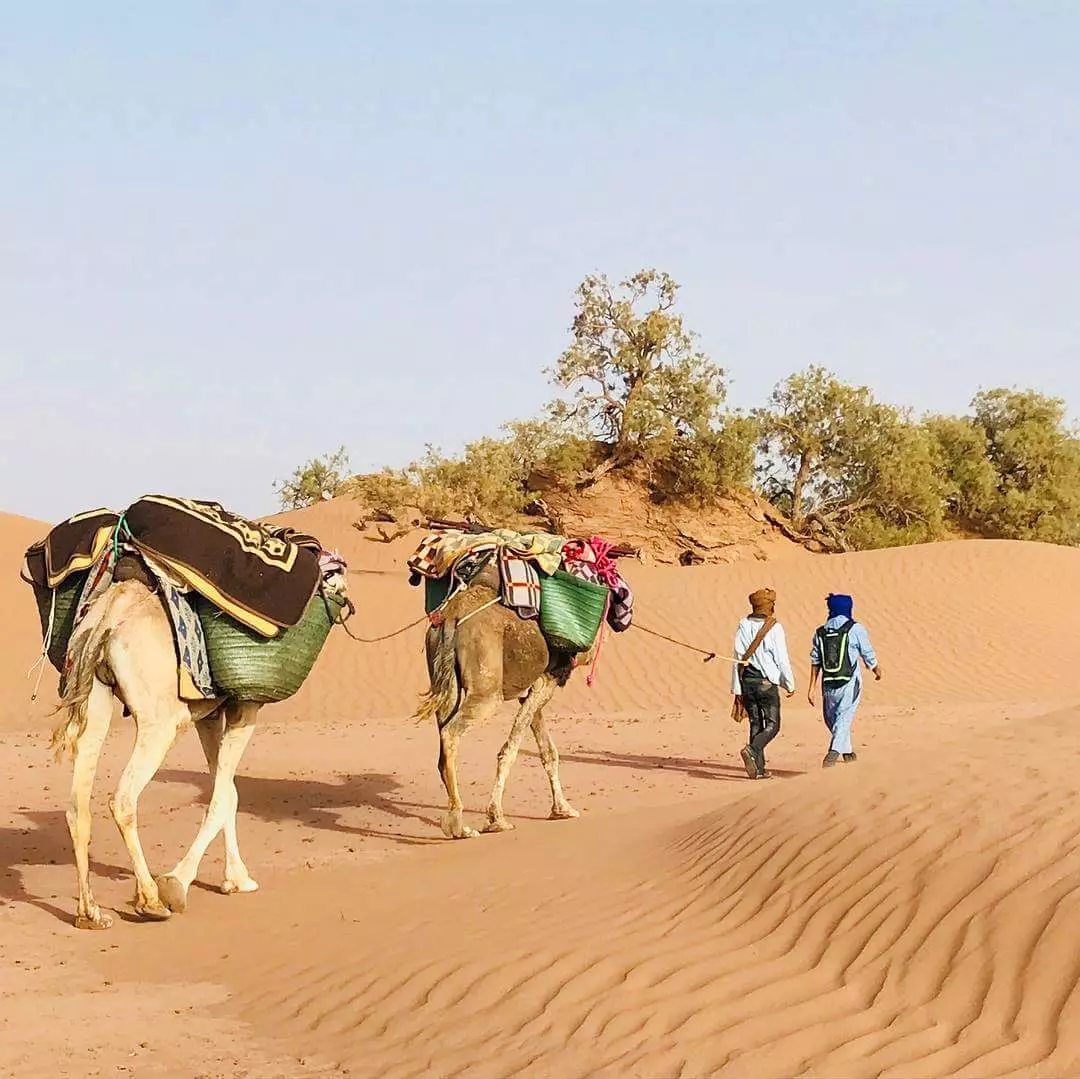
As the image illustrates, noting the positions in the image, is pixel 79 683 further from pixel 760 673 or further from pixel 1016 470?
pixel 1016 470

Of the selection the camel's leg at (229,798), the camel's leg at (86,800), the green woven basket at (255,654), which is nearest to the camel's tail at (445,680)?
the green woven basket at (255,654)

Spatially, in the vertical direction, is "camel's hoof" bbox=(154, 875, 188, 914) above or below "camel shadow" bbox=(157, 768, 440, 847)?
above

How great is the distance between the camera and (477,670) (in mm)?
11039

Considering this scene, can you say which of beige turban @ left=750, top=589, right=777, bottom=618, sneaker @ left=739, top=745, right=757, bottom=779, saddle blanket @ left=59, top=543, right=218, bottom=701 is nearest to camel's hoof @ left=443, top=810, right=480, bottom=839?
saddle blanket @ left=59, top=543, right=218, bottom=701

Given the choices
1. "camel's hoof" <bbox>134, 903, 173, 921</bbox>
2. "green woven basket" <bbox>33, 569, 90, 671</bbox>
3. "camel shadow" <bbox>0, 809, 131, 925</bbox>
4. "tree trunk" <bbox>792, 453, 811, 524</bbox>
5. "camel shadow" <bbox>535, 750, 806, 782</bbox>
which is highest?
"tree trunk" <bbox>792, 453, 811, 524</bbox>

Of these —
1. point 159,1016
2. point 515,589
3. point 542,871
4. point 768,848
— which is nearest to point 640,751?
point 515,589

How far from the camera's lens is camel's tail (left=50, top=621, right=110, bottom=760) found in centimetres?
820

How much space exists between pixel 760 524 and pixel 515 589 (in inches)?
1396

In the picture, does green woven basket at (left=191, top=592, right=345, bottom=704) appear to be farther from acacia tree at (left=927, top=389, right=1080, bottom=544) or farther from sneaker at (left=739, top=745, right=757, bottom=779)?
acacia tree at (left=927, top=389, right=1080, bottom=544)

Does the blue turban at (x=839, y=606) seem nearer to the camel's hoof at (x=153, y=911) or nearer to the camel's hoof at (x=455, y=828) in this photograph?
the camel's hoof at (x=455, y=828)

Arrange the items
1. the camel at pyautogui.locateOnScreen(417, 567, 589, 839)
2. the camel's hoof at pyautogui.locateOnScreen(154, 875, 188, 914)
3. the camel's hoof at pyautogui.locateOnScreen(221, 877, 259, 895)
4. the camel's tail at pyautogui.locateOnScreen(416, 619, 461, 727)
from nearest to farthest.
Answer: the camel's hoof at pyautogui.locateOnScreen(154, 875, 188, 914)
the camel's hoof at pyautogui.locateOnScreen(221, 877, 259, 895)
the camel at pyautogui.locateOnScreen(417, 567, 589, 839)
the camel's tail at pyautogui.locateOnScreen(416, 619, 461, 727)

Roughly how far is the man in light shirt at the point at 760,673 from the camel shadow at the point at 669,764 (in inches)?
18.9

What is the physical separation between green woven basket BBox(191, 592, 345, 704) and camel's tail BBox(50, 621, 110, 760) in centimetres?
71

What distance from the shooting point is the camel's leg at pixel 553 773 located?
1174cm
